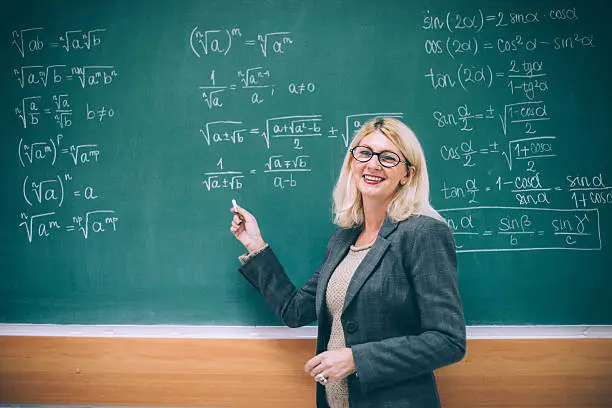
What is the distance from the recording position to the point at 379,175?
63.3 inches

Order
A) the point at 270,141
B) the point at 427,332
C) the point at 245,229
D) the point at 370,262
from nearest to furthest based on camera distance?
the point at 427,332
the point at 370,262
the point at 245,229
the point at 270,141

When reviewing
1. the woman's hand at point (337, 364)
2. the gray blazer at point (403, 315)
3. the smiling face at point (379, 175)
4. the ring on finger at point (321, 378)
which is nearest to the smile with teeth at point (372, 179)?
the smiling face at point (379, 175)

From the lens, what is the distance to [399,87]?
2113 mm

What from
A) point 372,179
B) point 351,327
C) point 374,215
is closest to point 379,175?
point 372,179

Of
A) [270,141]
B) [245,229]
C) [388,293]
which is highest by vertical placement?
[270,141]

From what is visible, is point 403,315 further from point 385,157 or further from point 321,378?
point 385,157

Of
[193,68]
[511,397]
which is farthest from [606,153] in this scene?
[193,68]

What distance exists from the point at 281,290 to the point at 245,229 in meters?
0.36

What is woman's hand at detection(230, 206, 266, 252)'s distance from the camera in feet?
6.62

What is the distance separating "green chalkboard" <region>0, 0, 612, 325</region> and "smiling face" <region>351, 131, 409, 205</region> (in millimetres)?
507

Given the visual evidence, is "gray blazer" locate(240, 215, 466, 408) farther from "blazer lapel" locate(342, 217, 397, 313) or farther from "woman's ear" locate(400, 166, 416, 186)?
"woman's ear" locate(400, 166, 416, 186)

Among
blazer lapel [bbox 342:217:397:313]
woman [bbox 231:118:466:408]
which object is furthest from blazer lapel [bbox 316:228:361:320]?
blazer lapel [bbox 342:217:397:313]

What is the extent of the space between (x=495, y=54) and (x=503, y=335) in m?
1.40

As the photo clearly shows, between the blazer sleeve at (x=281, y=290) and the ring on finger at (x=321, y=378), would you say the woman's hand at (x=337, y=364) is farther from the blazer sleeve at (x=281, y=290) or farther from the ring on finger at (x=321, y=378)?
the blazer sleeve at (x=281, y=290)
